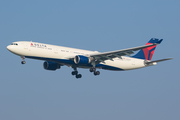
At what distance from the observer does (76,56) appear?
167 feet

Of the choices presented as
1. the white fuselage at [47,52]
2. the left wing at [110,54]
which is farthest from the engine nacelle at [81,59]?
the left wing at [110,54]

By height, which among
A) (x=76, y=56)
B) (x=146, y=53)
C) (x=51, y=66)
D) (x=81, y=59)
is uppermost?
Answer: (x=146, y=53)

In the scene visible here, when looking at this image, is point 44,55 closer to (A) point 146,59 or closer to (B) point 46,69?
(B) point 46,69

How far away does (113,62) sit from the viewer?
56156 millimetres

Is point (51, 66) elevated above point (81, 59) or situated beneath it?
elevated above

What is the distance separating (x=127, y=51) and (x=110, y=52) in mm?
2712

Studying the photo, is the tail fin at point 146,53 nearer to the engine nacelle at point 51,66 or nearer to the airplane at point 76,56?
the airplane at point 76,56

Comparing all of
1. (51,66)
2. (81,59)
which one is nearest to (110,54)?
(81,59)

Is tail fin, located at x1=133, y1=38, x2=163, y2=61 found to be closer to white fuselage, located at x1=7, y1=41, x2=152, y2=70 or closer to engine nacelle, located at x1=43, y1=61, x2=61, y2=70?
white fuselage, located at x1=7, y1=41, x2=152, y2=70

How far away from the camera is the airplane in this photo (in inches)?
1930

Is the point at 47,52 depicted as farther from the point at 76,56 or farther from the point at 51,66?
the point at 51,66

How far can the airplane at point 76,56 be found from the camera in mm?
49031

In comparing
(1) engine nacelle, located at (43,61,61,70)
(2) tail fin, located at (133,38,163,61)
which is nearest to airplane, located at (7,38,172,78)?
(1) engine nacelle, located at (43,61,61,70)

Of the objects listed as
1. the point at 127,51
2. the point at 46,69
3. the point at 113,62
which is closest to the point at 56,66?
the point at 46,69
